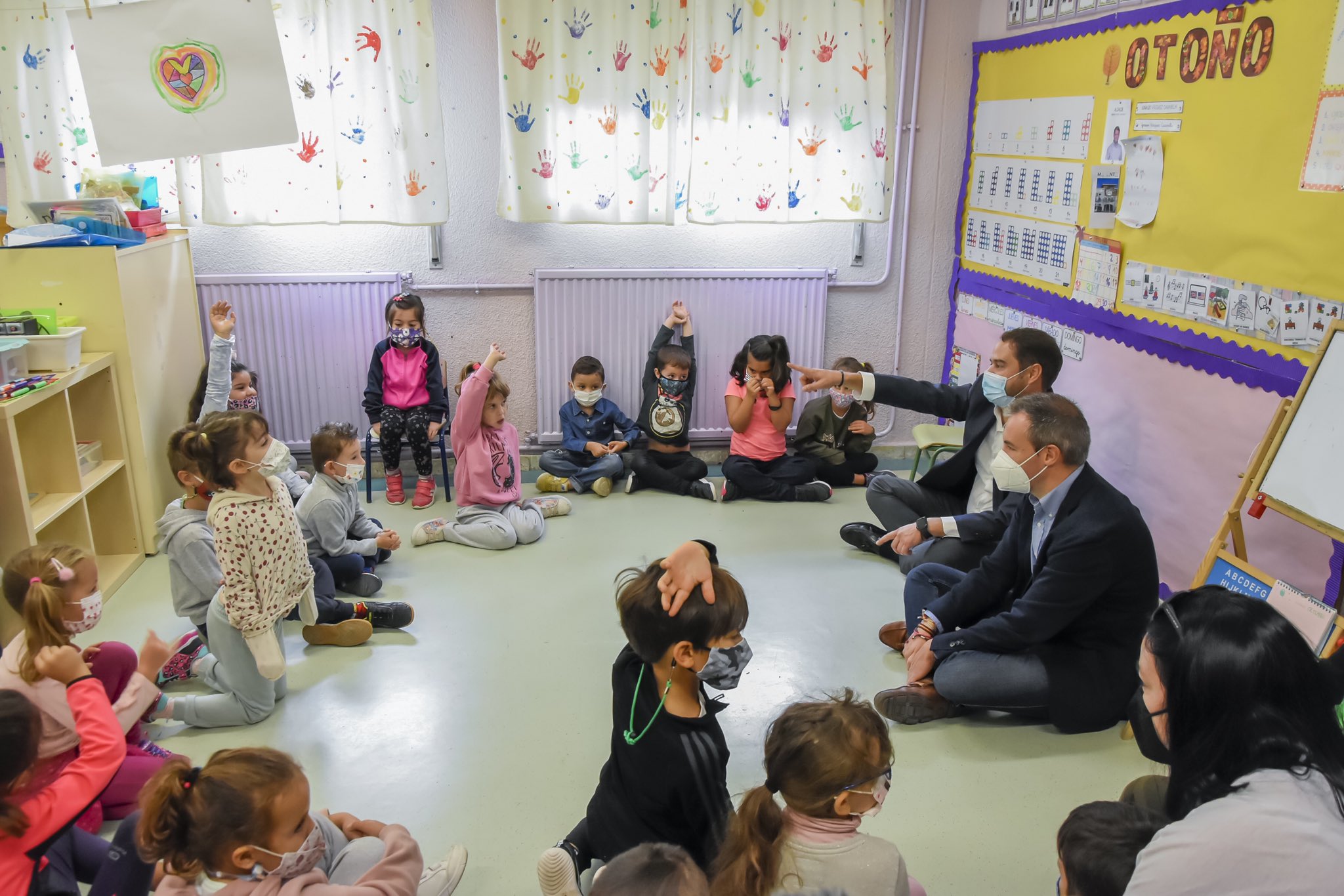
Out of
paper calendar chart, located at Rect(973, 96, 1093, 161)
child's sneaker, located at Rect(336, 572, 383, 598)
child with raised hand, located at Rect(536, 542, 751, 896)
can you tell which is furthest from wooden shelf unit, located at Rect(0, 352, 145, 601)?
Answer: paper calendar chart, located at Rect(973, 96, 1093, 161)

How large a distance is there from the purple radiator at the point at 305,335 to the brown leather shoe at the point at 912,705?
9.78 ft

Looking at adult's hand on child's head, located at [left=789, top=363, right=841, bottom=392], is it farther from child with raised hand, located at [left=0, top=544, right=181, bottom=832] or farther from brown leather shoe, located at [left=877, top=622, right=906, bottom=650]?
child with raised hand, located at [left=0, top=544, right=181, bottom=832]

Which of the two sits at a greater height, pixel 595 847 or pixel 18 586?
pixel 18 586

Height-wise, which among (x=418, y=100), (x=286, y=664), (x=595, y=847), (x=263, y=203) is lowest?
(x=286, y=664)

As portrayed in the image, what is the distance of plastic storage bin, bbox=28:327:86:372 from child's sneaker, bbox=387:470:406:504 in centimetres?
142

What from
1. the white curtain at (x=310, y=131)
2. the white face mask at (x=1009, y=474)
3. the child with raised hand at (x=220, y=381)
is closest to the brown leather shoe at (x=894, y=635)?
Result: the white face mask at (x=1009, y=474)

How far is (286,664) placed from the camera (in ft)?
9.97

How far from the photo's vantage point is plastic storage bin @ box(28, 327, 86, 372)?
328 centimetres

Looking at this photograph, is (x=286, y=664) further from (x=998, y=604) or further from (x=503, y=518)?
(x=998, y=604)

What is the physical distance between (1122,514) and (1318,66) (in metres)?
1.36

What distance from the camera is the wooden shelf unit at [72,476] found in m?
3.06

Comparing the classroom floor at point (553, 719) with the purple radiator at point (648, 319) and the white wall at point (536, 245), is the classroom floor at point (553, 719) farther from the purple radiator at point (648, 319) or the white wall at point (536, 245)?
the white wall at point (536, 245)

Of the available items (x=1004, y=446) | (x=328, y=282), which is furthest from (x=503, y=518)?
(x=1004, y=446)

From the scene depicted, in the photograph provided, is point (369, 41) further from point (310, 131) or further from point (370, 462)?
point (370, 462)
